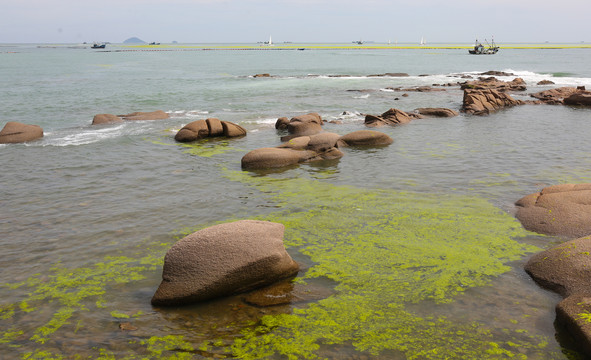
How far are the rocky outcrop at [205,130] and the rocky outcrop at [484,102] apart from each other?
60.6 ft

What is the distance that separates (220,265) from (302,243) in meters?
2.98

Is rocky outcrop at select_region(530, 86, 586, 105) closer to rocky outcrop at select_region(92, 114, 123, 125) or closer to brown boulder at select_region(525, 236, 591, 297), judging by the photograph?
brown boulder at select_region(525, 236, 591, 297)

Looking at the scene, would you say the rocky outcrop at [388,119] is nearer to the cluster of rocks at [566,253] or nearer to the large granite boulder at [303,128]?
the large granite boulder at [303,128]

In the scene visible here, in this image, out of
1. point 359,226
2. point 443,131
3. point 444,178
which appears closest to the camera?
point 359,226

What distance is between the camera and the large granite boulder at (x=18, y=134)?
23.0 metres

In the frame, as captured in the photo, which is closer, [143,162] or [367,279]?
[367,279]

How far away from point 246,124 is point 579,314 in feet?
77.6

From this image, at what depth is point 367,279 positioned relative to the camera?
9039 mm

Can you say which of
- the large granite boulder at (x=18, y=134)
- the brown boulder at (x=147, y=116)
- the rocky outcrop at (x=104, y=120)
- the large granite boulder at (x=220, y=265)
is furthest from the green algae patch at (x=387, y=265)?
the brown boulder at (x=147, y=116)

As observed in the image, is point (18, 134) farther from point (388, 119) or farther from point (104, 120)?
point (388, 119)

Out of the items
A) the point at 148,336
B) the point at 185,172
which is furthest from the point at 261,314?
the point at 185,172

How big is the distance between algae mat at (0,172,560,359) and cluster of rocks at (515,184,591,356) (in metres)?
0.52

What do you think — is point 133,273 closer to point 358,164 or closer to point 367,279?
point 367,279

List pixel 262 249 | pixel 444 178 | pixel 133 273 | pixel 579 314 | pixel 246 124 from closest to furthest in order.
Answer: pixel 579 314, pixel 262 249, pixel 133 273, pixel 444 178, pixel 246 124
